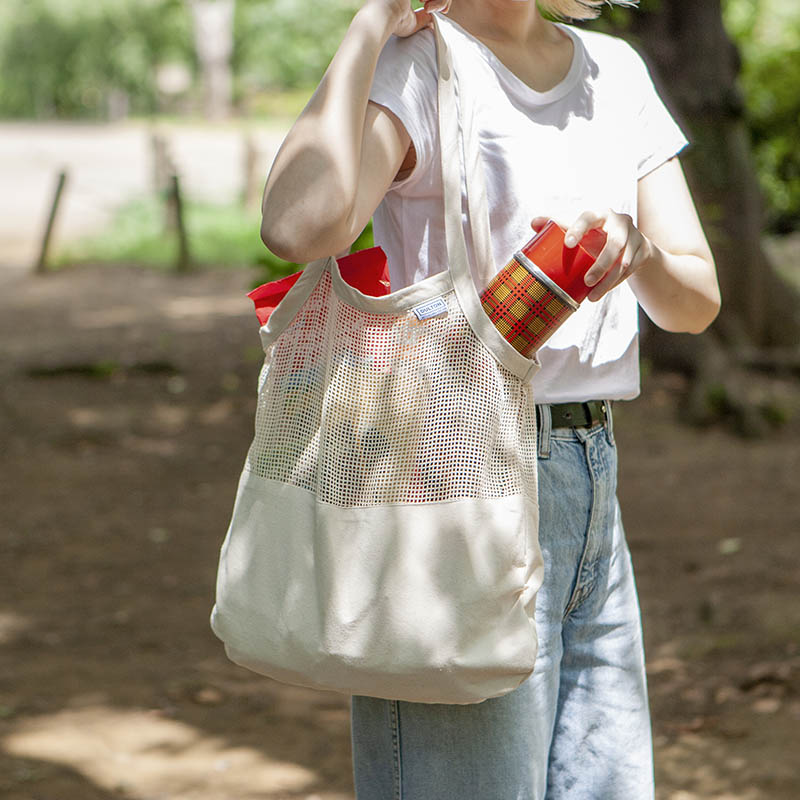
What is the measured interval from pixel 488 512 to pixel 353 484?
0.16 metres

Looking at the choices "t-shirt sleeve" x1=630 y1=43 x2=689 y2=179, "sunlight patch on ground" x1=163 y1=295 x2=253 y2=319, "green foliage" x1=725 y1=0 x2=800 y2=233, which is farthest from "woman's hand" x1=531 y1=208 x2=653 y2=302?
"sunlight patch on ground" x1=163 y1=295 x2=253 y2=319

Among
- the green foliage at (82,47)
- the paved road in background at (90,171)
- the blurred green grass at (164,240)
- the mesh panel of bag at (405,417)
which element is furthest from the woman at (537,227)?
the green foliage at (82,47)

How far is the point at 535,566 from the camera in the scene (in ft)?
4.98

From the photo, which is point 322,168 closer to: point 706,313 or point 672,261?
point 672,261

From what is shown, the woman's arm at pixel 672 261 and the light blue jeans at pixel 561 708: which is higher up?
the woman's arm at pixel 672 261

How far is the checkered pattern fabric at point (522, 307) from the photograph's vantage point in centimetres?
146

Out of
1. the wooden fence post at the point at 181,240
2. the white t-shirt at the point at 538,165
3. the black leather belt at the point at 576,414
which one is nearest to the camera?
the white t-shirt at the point at 538,165

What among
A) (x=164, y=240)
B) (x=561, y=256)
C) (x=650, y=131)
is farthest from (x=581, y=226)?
(x=164, y=240)

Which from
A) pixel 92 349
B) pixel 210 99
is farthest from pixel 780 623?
pixel 210 99

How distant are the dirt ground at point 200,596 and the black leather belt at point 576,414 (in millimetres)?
2051

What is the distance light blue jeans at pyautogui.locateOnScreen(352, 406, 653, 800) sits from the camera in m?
1.59

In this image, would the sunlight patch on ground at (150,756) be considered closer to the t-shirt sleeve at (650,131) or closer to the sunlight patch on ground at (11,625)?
the sunlight patch on ground at (11,625)

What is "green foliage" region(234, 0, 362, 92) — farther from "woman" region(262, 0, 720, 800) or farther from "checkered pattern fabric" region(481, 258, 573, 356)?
"checkered pattern fabric" region(481, 258, 573, 356)

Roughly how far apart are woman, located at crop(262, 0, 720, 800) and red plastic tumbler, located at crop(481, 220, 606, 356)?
23 mm
